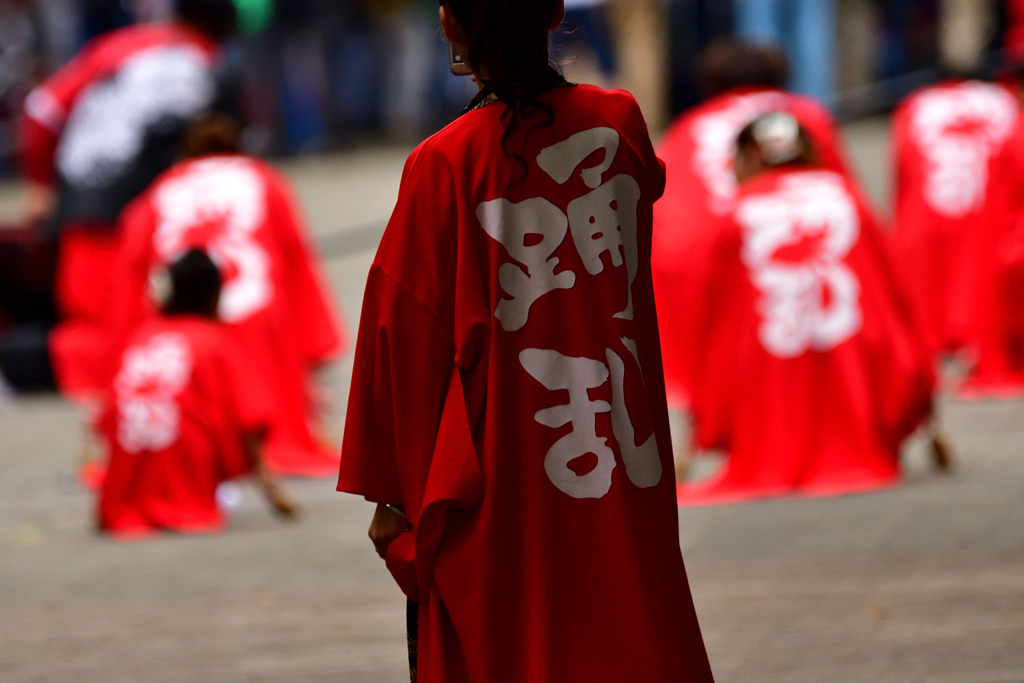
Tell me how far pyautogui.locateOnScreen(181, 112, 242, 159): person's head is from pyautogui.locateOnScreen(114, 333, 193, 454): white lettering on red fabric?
1.52 meters

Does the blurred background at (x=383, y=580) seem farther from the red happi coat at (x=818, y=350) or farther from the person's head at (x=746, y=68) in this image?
the person's head at (x=746, y=68)

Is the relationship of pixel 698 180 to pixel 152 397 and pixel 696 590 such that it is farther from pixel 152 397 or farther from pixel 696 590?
pixel 696 590

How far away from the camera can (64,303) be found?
26.3 feet

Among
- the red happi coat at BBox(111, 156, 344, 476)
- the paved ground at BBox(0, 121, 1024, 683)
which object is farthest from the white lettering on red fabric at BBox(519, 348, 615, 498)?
the red happi coat at BBox(111, 156, 344, 476)

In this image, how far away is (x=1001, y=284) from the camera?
6688 millimetres

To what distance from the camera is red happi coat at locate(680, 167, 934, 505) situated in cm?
520

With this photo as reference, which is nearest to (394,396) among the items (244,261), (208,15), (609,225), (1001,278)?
(609,225)

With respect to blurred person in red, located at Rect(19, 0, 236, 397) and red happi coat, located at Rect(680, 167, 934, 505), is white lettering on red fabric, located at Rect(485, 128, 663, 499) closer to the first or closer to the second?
red happi coat, located at Rect(680, 167, 934, 505)

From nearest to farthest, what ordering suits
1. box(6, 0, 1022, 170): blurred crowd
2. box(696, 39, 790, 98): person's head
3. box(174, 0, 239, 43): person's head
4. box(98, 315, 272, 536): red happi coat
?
1. box(98, 315, 272, 536): red happi coat
2. box(174, 0, 239, 43): person's head
3. box(696, 39, 790, 98): person's head
4. box(6, 0, 1022, 170): blurred crowd

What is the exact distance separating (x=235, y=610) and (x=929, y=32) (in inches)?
520

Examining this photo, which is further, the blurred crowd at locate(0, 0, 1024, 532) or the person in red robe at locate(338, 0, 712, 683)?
the blurred crowd at locate(0, 0, 1024, 532)

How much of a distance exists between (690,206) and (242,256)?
238 cm

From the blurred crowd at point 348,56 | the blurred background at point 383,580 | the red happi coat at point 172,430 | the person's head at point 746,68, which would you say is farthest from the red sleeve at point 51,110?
the blurred crowd at point 348,56

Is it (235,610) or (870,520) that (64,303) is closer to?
(235,610)
